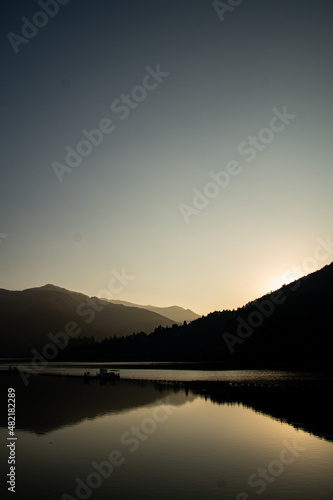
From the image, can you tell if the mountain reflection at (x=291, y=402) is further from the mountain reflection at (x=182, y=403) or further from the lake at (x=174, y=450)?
the lake at (x=174, y=450)

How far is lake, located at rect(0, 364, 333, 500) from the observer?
25438 millimetres

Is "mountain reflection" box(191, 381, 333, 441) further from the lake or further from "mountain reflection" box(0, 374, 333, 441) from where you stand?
the lake

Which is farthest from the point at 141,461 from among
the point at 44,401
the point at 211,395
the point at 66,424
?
the point at 211,395

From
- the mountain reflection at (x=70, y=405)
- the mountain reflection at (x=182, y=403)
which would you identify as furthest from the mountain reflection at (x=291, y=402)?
the mountain reflection at (x=70, y=405)

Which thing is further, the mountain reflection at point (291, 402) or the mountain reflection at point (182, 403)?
the mountain reflection at point (182, 403)

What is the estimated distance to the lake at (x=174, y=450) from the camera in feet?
83.5

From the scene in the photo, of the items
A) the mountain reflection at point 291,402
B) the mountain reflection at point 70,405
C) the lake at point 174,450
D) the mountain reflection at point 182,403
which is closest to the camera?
the lake at point 174,450

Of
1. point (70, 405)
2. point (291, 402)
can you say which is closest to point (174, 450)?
point (70, 405)

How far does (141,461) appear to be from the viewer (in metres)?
32.4

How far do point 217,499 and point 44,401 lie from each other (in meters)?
53.0

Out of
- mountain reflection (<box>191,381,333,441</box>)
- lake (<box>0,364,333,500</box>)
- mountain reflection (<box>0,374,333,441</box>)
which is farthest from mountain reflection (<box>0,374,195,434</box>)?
mountain reflection (<box>191,381,333,441</box>)

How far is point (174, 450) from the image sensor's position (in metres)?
36.2

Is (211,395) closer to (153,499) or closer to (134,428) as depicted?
(134,428)

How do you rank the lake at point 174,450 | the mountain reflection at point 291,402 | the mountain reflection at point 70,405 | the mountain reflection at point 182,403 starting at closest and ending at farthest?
the lake at point 174,450, the mountain reflection at point 291,402, the mountain reflection at point 182,403, the mountain reflection at point 70,405
